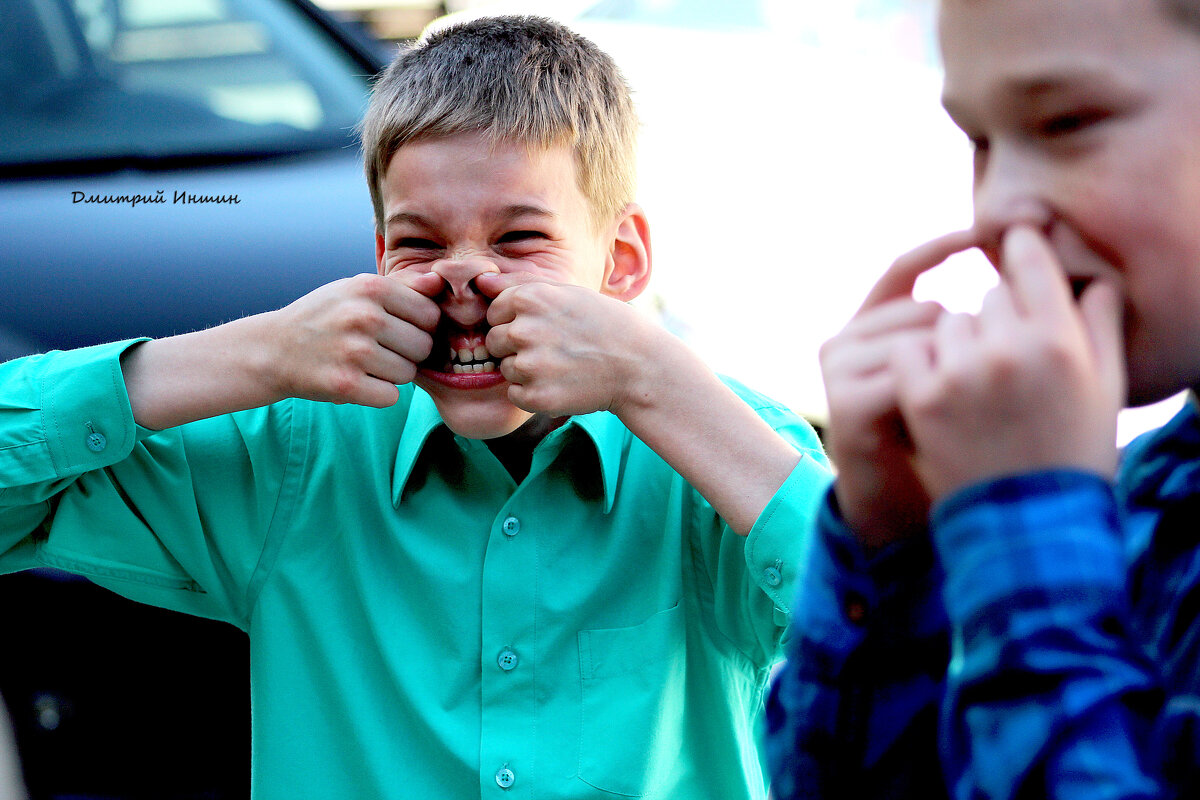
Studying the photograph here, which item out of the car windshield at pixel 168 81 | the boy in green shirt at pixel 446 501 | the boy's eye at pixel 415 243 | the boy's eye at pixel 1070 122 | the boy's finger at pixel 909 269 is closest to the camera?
the boy's eye at pixel 1070 122

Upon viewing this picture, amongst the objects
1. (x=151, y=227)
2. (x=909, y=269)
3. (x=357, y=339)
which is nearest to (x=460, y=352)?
(x=357, y=339)

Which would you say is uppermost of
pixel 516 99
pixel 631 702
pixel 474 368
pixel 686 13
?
pixel 686 13

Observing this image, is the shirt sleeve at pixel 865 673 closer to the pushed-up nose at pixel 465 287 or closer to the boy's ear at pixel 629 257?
the pushed-up nose at pixel 465 287

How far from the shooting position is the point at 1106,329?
30.0 inches

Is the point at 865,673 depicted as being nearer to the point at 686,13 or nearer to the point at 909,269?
the point at 909,269

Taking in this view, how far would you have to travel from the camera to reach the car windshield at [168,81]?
251 centimetres

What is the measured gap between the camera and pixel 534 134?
1.57 metres

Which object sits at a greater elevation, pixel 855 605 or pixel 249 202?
pixel 249 202

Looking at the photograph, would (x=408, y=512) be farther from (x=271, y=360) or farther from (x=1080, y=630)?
(x=1080, y=630)

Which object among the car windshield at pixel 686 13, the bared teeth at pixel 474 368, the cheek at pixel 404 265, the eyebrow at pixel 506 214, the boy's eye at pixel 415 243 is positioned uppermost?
the car windshield at pixel 686 13

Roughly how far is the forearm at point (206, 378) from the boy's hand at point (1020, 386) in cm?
94

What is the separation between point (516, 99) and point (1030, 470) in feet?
3.49

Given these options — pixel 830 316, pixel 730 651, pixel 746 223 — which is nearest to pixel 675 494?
pixel 730 651

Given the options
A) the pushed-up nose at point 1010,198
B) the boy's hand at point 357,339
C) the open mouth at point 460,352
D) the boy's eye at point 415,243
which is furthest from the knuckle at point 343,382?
the pushed-up nose at point 1010,198
